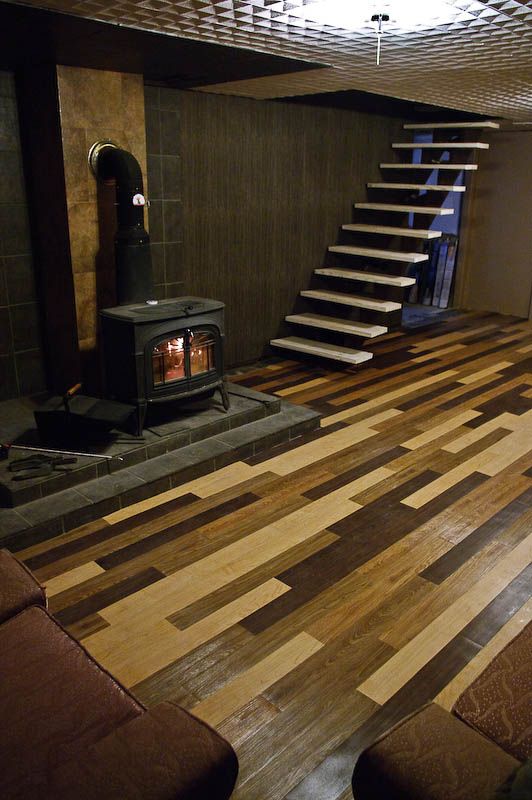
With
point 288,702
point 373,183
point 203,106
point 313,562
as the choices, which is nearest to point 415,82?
point 203,106

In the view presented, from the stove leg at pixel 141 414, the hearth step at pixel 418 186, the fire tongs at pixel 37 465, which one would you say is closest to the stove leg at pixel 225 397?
the stove leg at pixel 141 414

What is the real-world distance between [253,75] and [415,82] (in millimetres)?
1108

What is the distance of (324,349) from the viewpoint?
5.62 m

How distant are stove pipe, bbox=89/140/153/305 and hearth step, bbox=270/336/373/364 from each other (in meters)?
2.01

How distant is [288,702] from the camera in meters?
2.12

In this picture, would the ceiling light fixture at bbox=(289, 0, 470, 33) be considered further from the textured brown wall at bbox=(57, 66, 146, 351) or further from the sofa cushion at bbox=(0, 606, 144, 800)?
the sofa cushion at bbox=(0, 606, 144, 800)

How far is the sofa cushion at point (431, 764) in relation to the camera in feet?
3.98

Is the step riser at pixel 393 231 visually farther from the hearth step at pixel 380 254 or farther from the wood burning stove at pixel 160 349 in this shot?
the wood burning stove at pixel 160 349

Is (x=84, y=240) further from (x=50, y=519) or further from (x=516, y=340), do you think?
(x=516, y=340)

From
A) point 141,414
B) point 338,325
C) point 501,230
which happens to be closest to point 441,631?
point 141,414

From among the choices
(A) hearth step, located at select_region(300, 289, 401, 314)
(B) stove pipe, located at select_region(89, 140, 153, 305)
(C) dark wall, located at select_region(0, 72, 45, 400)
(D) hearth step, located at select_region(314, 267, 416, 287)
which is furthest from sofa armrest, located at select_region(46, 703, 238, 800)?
(D) hearth step, located at select_region(314, 267, 416, 287)

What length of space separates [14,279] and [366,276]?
3.01 metres

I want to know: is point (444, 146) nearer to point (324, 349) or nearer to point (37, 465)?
point (324, 349)

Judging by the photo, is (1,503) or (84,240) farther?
(84,240)
